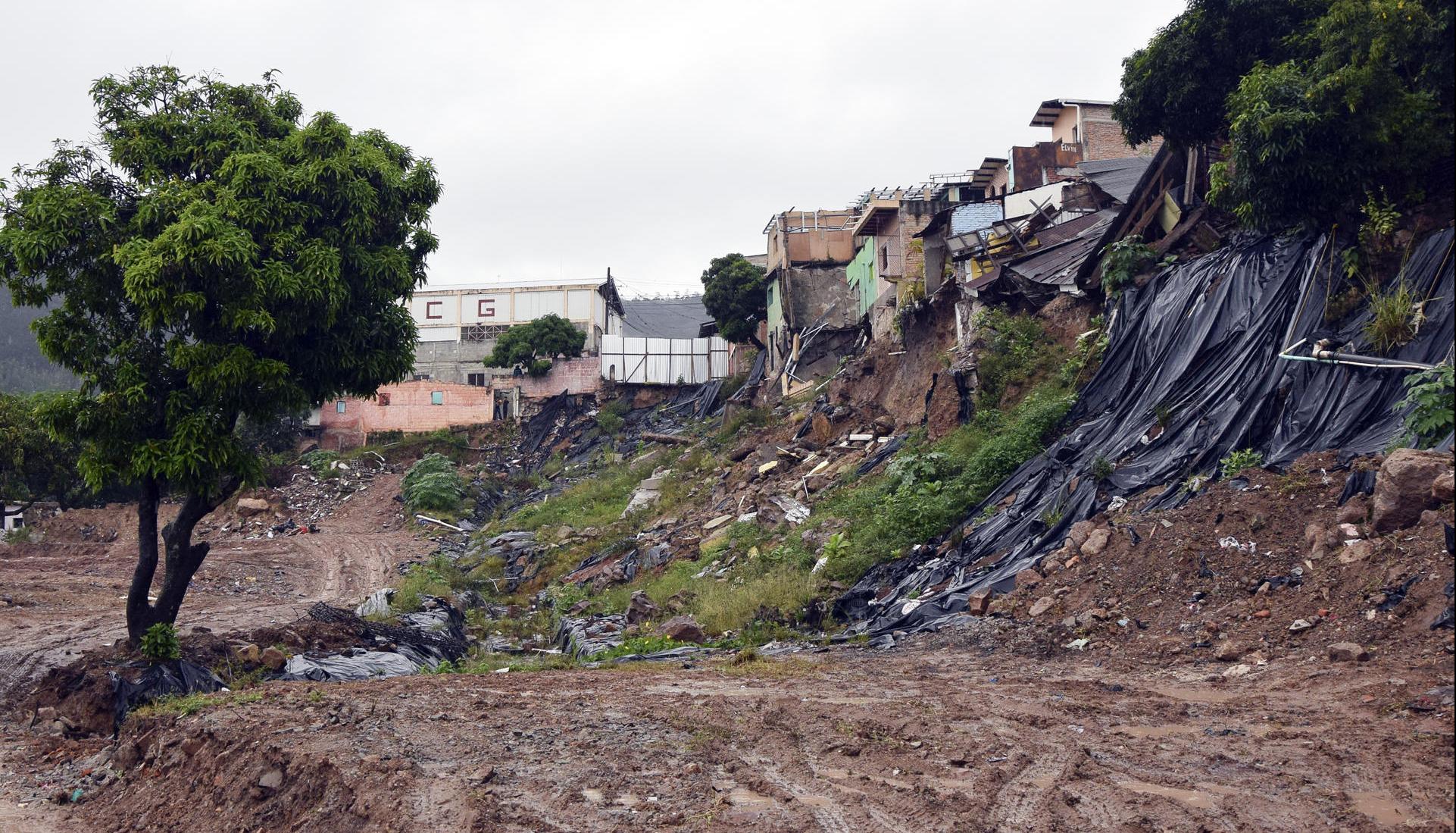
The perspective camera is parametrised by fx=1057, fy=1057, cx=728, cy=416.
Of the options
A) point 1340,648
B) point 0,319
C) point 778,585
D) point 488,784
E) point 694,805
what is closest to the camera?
point 694,805

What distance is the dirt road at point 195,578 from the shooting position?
535 inches

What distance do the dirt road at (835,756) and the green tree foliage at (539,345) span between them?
33.1 metres

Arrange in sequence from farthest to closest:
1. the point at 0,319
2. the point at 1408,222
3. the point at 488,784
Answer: the point at 0,319
the point at 1408,222
the point at 488,784

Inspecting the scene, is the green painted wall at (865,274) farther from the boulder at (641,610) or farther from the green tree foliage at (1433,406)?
the green tree foliage at (1433,406)

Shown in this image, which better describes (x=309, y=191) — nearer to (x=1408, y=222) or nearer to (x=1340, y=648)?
(x=1340, y=648)

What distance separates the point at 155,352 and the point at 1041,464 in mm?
10422

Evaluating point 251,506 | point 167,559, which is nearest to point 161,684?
point 167,559

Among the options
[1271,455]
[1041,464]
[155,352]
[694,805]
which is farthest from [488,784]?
[1041,464]

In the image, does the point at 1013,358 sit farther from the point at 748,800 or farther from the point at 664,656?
the point at 748,800

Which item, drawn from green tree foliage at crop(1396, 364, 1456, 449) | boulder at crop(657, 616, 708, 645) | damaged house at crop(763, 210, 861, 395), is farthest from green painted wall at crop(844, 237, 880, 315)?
green tree foliage at crop(1396, 364, 1456, 449)

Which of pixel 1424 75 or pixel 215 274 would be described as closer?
pixel 1424 75

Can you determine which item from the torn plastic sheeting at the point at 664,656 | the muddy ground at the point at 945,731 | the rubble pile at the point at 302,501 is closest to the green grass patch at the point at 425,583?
the torn plastic sheeting at the point at 664,656

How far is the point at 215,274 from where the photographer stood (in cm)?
1004

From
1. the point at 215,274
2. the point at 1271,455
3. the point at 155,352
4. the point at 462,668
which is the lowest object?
the point at 462,668
